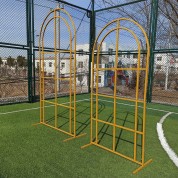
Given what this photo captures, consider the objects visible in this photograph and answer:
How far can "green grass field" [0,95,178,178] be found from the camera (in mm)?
2748

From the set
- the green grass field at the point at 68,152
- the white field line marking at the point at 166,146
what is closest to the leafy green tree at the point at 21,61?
the green grass field at the point at 68,152

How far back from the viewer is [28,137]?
3.97m

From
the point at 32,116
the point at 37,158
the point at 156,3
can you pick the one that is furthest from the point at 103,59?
the point at 37,158

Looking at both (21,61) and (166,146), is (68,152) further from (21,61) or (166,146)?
(21,61)

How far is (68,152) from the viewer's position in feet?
11.0

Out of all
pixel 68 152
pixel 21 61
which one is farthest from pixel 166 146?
pixel 21 61

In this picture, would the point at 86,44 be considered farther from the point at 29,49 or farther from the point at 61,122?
the point at 61,122

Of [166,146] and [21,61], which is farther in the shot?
[21,61]

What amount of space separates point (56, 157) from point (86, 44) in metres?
7.75

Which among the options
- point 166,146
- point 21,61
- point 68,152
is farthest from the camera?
point 21,61

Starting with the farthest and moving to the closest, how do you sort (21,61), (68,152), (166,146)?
(21,61) → (166,146) → (68,152)

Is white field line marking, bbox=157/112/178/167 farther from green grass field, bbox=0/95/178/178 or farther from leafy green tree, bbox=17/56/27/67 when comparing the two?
leafy green tree, bbox=17/56/27/67

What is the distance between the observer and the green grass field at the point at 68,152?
108 inches

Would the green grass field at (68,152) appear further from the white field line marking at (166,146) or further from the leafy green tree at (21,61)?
the leafy green tree at (21,61)
